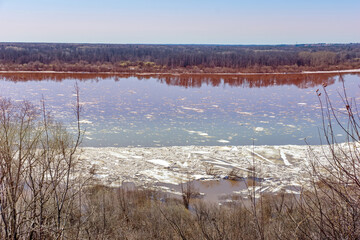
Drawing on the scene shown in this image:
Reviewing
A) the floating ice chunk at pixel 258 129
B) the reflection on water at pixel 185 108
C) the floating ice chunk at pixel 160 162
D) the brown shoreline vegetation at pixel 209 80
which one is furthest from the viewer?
the brown shoreline vegetation at pixel 209 80

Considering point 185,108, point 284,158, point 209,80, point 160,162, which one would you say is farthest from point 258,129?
point 209,80

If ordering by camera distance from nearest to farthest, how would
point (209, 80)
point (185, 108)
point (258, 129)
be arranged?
point (258, 129) → point (185, 108) → point (209, 80)

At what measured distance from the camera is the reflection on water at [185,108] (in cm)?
1405

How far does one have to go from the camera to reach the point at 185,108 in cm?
1906

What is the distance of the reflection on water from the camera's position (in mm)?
14055

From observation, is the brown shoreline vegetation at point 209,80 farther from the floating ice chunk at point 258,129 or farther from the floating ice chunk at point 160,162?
the floating ice chunk at point 160,162

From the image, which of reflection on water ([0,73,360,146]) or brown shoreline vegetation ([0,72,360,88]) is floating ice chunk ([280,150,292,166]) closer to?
reflection on water ([0,73,360,146])

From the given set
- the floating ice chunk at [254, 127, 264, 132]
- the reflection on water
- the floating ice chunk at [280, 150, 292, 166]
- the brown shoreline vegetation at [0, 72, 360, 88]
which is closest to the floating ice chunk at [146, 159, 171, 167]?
the reflection on water

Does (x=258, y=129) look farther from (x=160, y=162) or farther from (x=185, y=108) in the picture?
(x=160, y=162)

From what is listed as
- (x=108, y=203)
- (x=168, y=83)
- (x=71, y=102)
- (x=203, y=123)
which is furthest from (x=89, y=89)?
(x=108, y=203)

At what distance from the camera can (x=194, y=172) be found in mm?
10570

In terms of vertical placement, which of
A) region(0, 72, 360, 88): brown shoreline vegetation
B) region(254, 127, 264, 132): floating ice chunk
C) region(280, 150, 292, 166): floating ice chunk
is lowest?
region(280, 150, 292, 166): floating ice chunk

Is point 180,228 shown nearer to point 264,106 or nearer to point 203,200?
point 203,200

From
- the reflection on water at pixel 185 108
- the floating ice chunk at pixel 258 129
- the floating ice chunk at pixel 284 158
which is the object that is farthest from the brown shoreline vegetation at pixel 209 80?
the floating ice chunk at pixel 284 158
